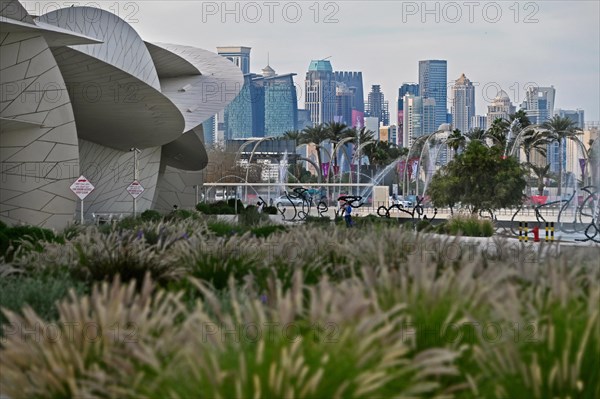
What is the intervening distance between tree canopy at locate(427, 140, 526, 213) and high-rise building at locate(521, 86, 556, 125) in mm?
41695

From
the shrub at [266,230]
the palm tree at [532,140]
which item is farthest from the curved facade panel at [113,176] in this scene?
the palm tree at [532,140]

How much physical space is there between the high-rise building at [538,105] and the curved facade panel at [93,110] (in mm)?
42629

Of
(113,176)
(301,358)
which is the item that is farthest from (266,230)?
(113,176)

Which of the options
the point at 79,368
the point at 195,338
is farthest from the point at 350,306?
the point at 79,368

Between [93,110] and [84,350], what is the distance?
40.0 metres

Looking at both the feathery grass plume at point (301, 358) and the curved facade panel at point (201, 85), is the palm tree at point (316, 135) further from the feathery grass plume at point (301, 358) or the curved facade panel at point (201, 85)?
the feathery grass plume at point (301, 358)

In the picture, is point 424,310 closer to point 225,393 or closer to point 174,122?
point 225,393

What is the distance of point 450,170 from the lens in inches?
2106

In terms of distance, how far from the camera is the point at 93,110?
4544 centimetres

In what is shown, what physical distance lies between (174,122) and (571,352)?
43.2 meters

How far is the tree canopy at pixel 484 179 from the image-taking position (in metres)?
50.9

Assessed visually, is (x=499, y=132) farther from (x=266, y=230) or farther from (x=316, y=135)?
(x=266, y=230)

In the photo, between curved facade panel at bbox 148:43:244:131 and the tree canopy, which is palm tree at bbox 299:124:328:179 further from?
the tree canopy

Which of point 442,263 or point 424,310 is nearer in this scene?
point 424,310
